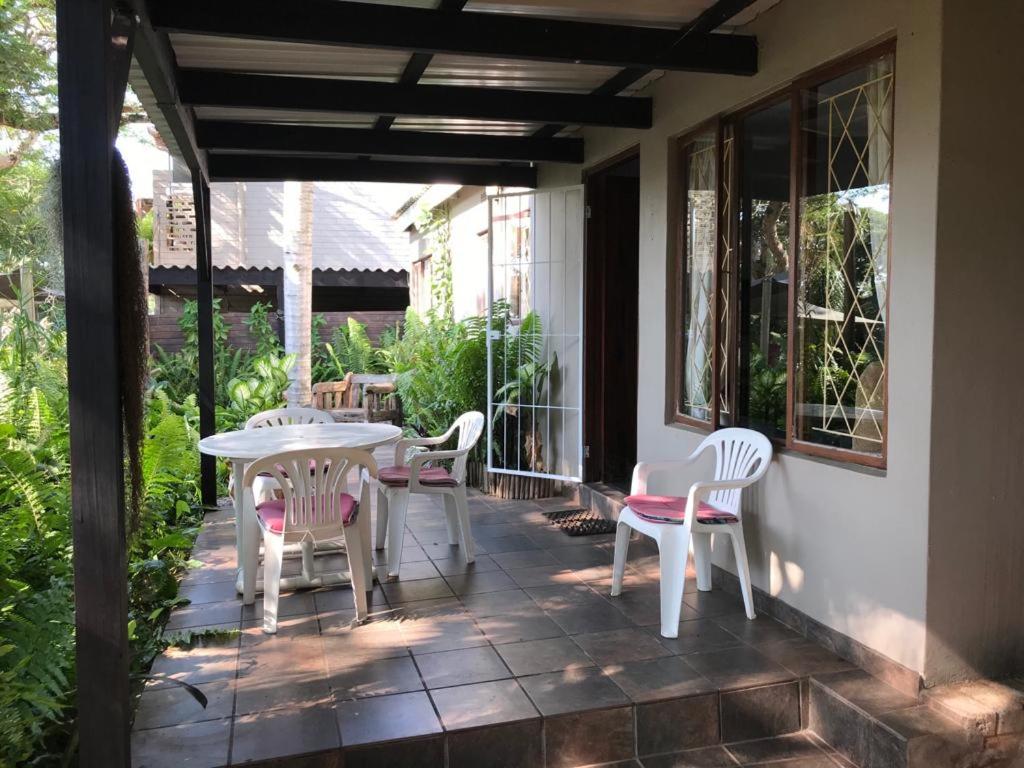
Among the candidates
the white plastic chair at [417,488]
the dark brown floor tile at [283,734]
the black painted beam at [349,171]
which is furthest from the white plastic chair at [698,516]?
the black painted beam at [349,171]

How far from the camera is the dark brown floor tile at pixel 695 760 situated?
290 cm

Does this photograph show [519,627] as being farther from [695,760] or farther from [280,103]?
[280,103]

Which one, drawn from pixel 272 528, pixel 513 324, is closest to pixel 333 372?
pixel 513 324

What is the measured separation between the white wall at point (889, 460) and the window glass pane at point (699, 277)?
1.17 ft

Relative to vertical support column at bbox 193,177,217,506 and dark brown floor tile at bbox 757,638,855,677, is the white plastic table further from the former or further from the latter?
dark brown floor tile at bbox 757,638,855,677

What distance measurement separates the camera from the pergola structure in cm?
218

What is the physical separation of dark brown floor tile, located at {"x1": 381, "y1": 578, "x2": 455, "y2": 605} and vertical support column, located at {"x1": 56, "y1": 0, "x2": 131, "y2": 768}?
6.39 ft

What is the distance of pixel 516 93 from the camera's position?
4695mm

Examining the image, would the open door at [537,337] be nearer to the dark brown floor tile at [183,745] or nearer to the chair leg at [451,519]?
the chair leg at [451,519]

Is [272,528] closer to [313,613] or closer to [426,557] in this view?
[313,613]

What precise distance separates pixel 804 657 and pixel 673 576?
62 centimetres

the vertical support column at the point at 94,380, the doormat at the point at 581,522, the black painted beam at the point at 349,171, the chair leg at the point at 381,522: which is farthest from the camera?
the black painted beam at the point at 349,171

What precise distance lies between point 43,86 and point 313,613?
311 inches

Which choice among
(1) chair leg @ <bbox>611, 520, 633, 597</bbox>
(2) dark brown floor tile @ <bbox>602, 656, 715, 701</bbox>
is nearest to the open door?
(1) chair leg @ <bbox>611, 520, 633, 597</bbox>
